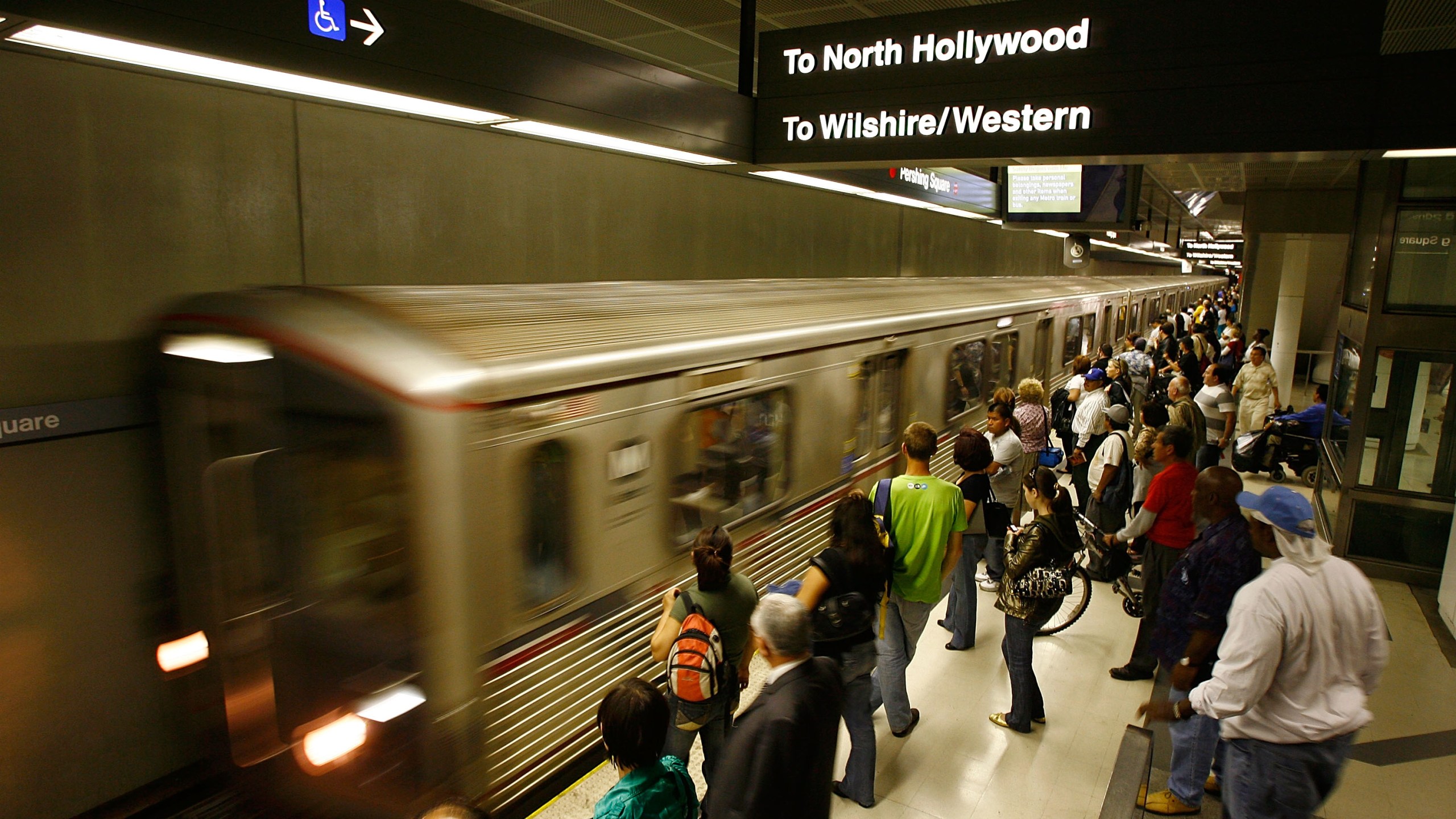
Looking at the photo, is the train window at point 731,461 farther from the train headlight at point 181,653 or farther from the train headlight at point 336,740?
the train headlight at point 181,653

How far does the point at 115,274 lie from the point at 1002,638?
547cm

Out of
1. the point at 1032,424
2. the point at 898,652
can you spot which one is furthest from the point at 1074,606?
the point at 898,652

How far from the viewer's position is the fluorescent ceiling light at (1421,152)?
10.3 ft

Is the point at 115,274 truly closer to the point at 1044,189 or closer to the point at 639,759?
the point at 639,759

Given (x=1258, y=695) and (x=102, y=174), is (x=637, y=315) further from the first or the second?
(x=1258, y=695)

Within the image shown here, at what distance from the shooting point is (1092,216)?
359 inches

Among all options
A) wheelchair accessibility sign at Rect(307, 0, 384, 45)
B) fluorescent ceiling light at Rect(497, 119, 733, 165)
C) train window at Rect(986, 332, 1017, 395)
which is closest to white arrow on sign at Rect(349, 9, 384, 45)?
wheelchair accessibility sign at Rect(307, 0, 384, 45)

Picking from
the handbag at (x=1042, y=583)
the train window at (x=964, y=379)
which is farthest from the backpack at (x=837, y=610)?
the train window at (x=964, y=379)

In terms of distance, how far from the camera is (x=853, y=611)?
11.2ft

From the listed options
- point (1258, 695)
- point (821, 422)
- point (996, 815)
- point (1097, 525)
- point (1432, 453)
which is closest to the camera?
point (1258, 695)

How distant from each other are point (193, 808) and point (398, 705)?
75.8 inches

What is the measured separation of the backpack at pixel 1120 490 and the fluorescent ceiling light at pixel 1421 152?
9.98ft

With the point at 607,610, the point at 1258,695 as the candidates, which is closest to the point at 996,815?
the point at 1258,695

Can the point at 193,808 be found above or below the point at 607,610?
below
